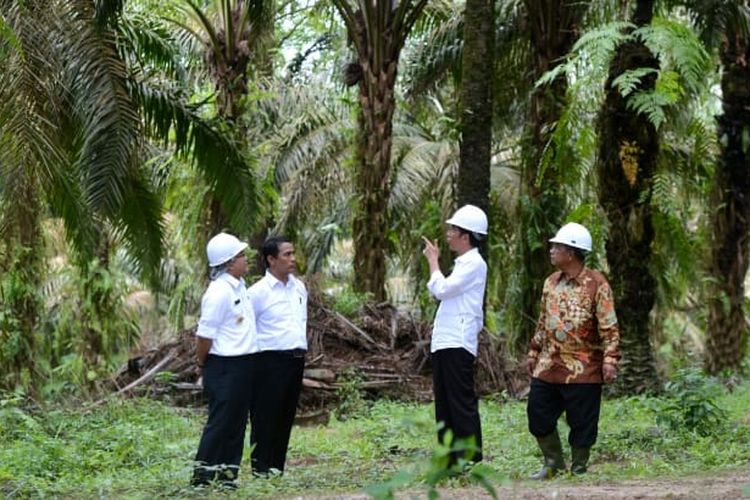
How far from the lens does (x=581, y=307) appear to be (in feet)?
27.2

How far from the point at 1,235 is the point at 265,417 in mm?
4346

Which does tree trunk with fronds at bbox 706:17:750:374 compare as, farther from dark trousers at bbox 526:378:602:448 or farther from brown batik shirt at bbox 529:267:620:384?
dark trousers at bbox 526:378:602:448

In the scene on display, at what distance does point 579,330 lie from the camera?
27.2ft

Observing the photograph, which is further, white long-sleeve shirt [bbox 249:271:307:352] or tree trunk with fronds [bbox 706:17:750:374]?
tree trunk with fronds [bbox 706:17:750:374]

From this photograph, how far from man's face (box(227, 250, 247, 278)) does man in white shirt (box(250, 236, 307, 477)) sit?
655 millimetres

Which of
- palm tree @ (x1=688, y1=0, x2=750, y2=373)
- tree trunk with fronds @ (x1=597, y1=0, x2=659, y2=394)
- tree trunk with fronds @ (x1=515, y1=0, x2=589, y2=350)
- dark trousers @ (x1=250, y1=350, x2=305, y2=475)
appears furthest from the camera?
palm tree @ (x1=688, y1=0, x2=750, y2=373)

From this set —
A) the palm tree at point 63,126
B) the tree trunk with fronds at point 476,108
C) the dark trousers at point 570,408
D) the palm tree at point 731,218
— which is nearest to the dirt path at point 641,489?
the dark trousers at point 570,408

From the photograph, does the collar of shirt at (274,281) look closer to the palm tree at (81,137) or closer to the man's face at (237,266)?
the man's face at (237,266)

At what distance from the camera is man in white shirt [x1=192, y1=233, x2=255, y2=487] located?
8164mm

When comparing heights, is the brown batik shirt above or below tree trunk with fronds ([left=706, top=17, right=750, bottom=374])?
below

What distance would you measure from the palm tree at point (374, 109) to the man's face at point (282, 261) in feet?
24.2

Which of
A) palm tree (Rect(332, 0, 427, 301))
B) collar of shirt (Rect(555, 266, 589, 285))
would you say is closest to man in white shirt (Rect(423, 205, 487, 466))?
collar of shirt (Rect(555, 266, 589, 285))

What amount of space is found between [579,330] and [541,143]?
7.22 m

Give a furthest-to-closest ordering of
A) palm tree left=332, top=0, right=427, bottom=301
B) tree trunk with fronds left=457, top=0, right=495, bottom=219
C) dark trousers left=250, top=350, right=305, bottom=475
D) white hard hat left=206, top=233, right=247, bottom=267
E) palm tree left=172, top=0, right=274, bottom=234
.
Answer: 1. palm tree left=172, top=0, right=274, bottom=234
2. palm tree left=332, top=0, right=427, bottom=301
3. tree trunk with fronds left=457, top=0, right=495, bottom=219
4. dark trousers left=250, top=350, right=305, bottom=475
5. white hard hat left=206, top=233, right=247, bottom=267
